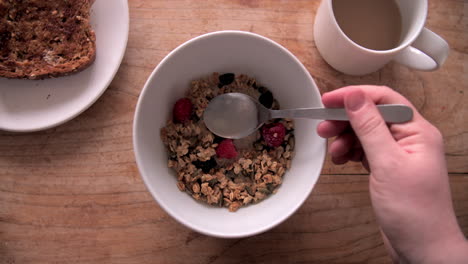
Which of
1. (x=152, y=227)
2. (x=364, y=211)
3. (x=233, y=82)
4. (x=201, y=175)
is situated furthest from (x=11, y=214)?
(x=364, y=211)

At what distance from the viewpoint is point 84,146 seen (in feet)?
2.85

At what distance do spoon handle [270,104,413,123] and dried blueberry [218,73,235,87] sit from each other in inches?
5.1

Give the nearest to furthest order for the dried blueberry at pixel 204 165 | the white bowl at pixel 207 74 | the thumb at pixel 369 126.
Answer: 1. the thumb at pixel 369 126
2. the white bowl at pixel 207 74
3. the dried blueberry at pixel 204 165

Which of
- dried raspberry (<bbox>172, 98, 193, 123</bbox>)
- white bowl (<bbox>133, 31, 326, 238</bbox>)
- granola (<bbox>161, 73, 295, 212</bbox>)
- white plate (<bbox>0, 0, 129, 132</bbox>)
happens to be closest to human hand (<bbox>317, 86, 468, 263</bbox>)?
white bowl (<bbox>133, 31, 326, 238</bbox>)

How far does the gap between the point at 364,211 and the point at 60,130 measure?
2.54 feet

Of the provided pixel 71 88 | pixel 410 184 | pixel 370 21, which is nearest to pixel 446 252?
pixel 410 184

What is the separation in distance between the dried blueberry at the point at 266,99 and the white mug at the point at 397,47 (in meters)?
0.18

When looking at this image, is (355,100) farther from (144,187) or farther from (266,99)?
(144,187)

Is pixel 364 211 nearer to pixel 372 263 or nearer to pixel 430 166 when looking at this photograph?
pixel 372 263

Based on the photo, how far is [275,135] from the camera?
803 mm

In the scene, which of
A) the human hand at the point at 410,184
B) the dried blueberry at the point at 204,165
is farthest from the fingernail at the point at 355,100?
the dried blueberry at the point at 204,165

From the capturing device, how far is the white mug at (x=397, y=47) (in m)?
0.76

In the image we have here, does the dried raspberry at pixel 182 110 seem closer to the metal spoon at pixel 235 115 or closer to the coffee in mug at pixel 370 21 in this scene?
the metal spoon at pixel 235 115

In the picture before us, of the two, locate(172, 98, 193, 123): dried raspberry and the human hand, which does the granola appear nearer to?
locate(172, 98, 193, 123): dried raspberry
